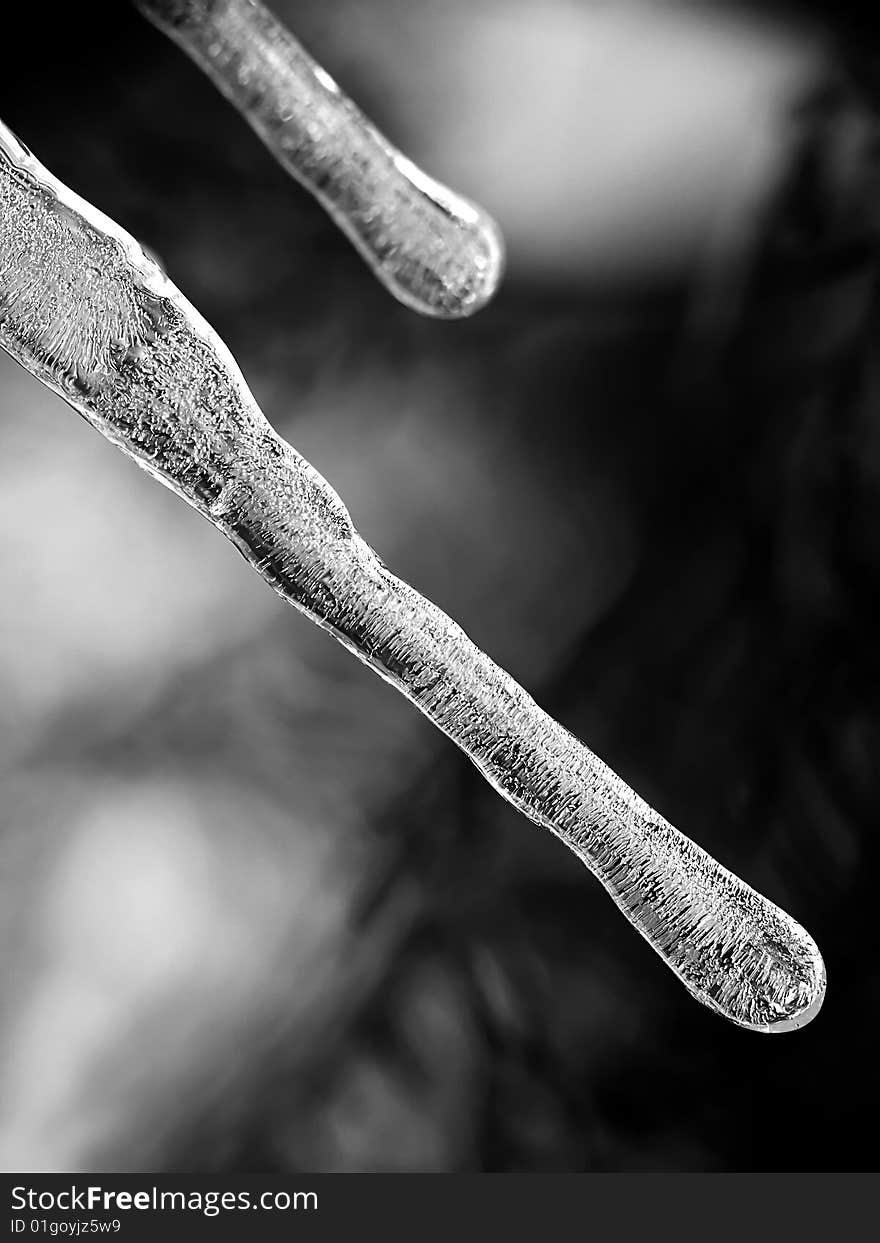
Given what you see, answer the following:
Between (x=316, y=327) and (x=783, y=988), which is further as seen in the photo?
(x=316, y=327)

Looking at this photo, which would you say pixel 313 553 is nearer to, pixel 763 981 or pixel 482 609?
pixel 763 981

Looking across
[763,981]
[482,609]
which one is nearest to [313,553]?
[763,981]

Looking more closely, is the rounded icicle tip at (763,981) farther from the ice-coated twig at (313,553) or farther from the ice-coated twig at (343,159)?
the ice-coated twig at (343,159)

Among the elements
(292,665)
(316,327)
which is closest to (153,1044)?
(292,665)

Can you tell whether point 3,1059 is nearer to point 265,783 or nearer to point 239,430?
point 265,783

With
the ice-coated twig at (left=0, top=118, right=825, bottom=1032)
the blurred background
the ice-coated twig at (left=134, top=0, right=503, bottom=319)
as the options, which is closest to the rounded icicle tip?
the ice-coated twig at (left=0, top=118, right=825, bottom=1032)

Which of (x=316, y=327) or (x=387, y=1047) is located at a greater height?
(x=316, y=327)

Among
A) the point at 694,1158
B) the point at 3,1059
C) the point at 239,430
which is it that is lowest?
the point at 3,1059
